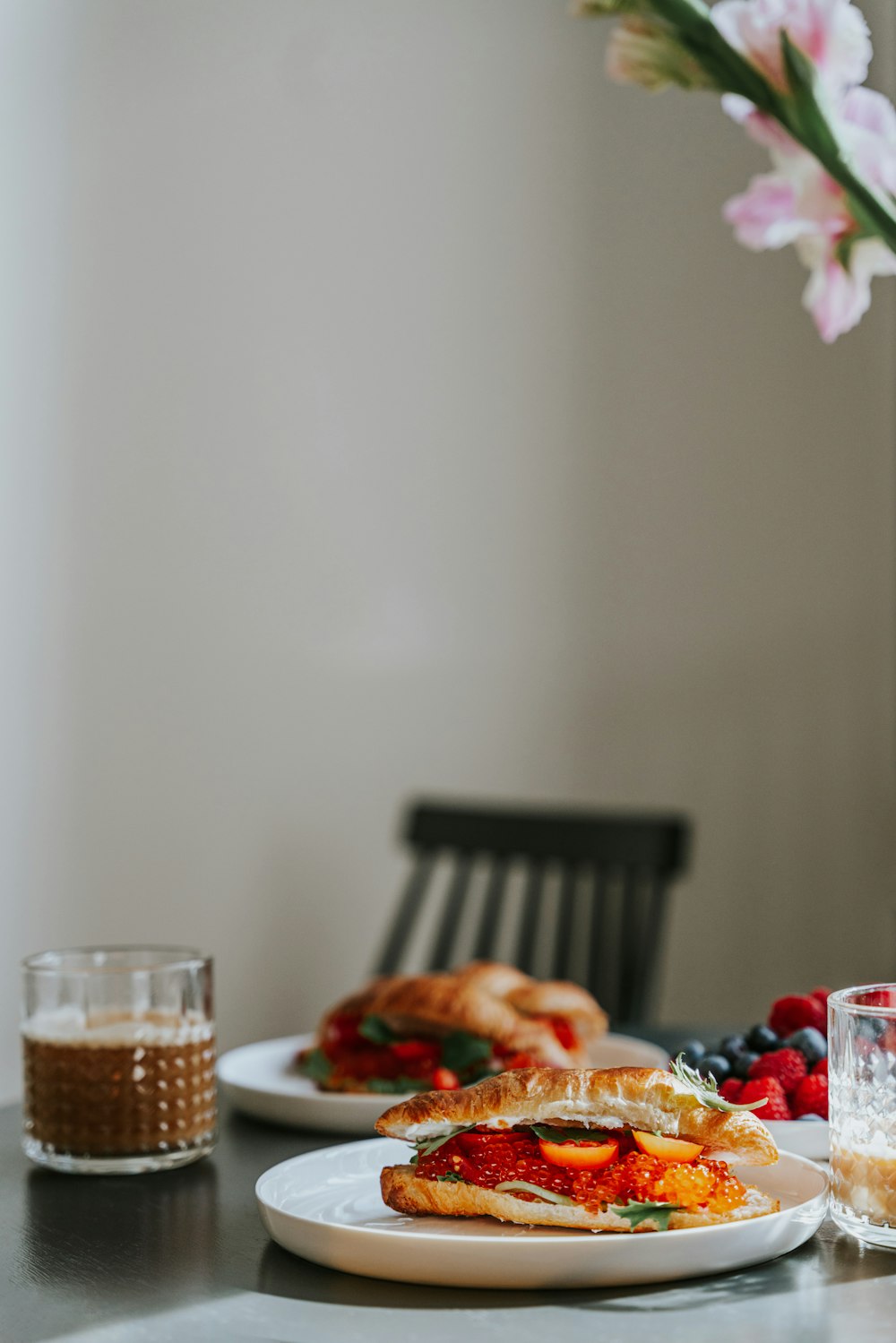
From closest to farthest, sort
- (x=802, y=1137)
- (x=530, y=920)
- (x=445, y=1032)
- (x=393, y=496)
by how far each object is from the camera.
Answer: (x=802, y=1137)
(x=445, y=1032)
(x=530, y=920)
(x=393, y=496)

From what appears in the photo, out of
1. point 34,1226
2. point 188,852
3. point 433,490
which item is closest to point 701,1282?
point 34,1226

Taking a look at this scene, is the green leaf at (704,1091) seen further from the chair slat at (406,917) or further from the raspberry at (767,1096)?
the chair slat at (406,917)

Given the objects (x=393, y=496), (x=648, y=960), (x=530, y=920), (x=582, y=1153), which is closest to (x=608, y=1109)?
(x=582, y=1153)

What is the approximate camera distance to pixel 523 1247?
767mm

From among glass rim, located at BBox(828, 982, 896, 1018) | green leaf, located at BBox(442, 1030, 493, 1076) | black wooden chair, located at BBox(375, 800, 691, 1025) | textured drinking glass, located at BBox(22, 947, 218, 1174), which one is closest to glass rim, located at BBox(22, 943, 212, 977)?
textured drinking glass, located at BBox(22, 947, 218, 1174)

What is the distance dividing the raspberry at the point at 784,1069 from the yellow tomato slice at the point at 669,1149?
191mm

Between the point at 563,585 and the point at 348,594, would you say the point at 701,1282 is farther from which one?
the point at 563,585

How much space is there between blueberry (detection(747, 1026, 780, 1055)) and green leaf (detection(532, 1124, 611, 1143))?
23cm

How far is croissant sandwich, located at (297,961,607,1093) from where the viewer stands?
127 cm

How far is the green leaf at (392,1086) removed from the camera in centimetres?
123

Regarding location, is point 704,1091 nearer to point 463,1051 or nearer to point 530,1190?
point 530,1190

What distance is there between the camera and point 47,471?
2.27m

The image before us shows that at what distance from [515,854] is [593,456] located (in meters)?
0.99

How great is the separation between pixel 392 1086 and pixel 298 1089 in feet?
0.29
